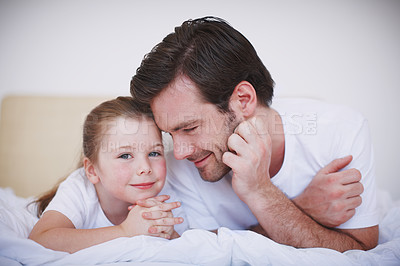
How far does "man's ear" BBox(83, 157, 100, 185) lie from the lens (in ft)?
4.20

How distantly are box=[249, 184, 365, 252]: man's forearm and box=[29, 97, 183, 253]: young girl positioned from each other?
30cm

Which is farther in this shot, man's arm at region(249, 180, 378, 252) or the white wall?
the white wall

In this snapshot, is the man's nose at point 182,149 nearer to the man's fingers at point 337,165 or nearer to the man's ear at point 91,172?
the man's ear at point 91,172

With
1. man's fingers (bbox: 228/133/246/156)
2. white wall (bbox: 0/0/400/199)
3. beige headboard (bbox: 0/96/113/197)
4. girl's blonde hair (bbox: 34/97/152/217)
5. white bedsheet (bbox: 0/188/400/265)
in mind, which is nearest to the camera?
white bedsheet (bbox: 0/188/400/265)

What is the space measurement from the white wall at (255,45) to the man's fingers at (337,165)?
0.72 meters

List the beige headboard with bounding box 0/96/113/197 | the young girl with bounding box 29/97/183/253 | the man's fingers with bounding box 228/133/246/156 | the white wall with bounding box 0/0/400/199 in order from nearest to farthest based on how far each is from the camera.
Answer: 1. the young girl with bounding box 29/97/183/253
2. the man's fingers with bounding box 228/133/246/156
3. the white wall with bounding box 0/0/400/199
4. the beige headboard with bounding box 0/96/113/197

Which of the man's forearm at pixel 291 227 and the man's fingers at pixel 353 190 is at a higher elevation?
the man's fingers at pixel 353 190

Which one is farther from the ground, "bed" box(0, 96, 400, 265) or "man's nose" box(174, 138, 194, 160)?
"man's nose" box(174, 138, 194, 160)

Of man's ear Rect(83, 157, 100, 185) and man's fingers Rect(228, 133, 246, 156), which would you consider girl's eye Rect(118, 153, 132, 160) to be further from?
man's fingers Rect(228, 133, 246, 156)

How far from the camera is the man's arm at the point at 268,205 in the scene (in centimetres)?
113

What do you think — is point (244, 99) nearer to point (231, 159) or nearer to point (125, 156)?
point (231, 159)

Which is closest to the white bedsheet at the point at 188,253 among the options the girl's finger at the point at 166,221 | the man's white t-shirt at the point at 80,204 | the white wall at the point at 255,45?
the girl's finger at the point at 166,221

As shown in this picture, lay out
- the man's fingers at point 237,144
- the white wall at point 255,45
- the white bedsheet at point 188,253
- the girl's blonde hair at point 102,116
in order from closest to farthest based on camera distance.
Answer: the white bedsheet at point 188,253, the man's fingers at point 237,144, the girl's blonde hair at point 102,116, the white wall at point 255,45

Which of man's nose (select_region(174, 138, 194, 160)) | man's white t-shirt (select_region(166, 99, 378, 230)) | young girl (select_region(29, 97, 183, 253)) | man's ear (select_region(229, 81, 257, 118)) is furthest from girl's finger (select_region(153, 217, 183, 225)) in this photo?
man's ear (select_region(229, 81, 257, 118))
